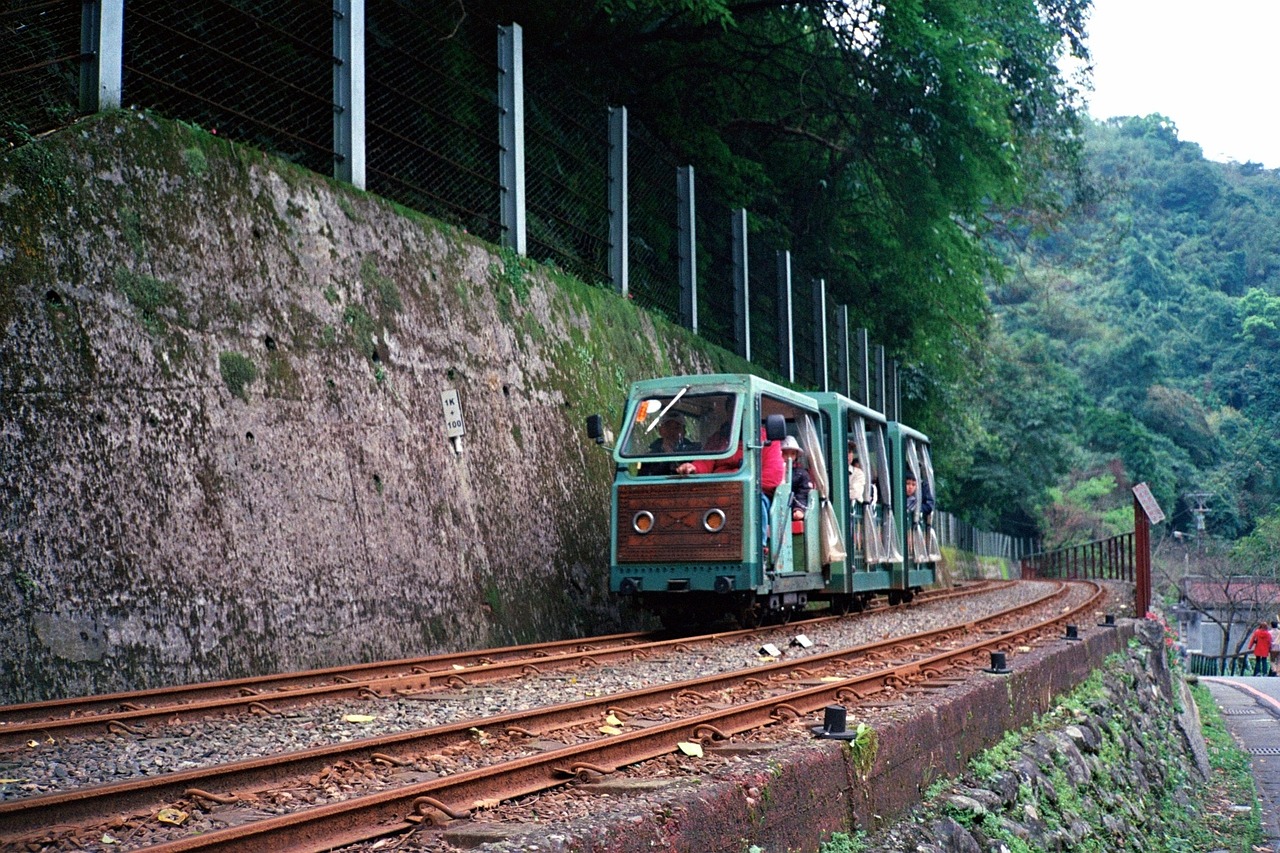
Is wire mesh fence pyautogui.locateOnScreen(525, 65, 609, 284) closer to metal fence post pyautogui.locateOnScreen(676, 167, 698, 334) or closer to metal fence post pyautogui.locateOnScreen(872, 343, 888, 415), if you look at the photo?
metal fence post pyautogui.locateOnScreen(676, 167, 698, 334)

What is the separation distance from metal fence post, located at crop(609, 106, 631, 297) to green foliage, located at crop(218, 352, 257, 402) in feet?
28.1

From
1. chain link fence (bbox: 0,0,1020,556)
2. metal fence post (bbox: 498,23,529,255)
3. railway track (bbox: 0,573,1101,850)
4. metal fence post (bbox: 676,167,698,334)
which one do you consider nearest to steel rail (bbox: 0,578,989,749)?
railway track (bbox: 0,573,1101,850)

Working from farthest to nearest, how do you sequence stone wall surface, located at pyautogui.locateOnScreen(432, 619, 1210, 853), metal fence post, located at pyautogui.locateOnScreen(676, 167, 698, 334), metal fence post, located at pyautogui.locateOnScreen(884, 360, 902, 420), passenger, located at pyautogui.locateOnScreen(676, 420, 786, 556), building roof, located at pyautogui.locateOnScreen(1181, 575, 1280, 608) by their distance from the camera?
building roof, located at pyautogui.locateOnScreen(1181, 575, 1280, 608), metal fence post, located at pyautogui.locateOnScreen(884, 360, 902, 420), metal fence post, located at pyautogui.locateOnScreen(676, 167, 698, 334), passenger, located at pyautogui.locateOnScreen(676, 420, 786, 556), stone wall surface, located at pyautogui.locateOnScreen(432, 619, 1210, 853)

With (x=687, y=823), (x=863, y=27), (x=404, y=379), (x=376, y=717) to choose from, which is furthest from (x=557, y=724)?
(x=863, y=27)

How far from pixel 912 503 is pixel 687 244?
5283 mm

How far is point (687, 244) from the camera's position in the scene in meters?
20.2

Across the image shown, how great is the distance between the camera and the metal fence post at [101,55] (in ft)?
31.6

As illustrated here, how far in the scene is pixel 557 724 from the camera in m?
6.95

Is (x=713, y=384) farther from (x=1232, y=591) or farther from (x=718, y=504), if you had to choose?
(x=1232, y=591)

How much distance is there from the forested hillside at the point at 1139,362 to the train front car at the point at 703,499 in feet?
78.8

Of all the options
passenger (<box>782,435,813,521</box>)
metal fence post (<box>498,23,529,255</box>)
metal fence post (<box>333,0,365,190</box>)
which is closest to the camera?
metal fence post (<box>333,0,365,190</box>)

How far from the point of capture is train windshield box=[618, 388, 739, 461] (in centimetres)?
1339

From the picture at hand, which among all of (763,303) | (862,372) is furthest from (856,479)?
(862,372)

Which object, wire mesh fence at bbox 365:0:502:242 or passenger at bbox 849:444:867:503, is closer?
wire mesh fence at bbox 365:0:502:242
